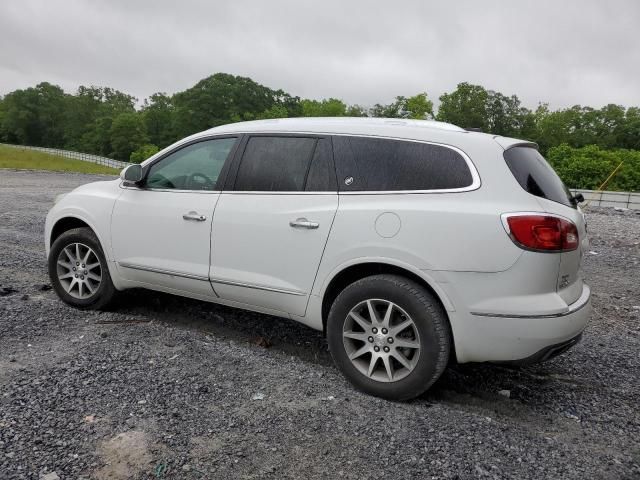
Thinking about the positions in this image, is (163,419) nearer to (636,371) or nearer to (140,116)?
(636,371)

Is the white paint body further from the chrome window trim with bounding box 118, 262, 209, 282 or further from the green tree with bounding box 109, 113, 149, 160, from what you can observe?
the green tree with bounding box 109, 113, 149, 160

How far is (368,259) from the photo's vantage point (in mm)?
3375

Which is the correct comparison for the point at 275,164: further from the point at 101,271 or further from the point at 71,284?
the point at 71,284

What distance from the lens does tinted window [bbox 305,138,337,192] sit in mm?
3654

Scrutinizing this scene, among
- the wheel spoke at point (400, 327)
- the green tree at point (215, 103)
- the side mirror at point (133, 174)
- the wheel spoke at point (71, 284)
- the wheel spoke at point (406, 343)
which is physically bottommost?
the wheel spoke at point (71, 284)

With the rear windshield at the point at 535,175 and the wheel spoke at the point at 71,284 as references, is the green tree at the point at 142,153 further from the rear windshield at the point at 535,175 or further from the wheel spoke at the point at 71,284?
the rear windshield at the point at 535,175

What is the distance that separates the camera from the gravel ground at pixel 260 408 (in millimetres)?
2713

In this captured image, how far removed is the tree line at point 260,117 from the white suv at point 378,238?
27.7 m

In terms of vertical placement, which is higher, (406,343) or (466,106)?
(466,106)

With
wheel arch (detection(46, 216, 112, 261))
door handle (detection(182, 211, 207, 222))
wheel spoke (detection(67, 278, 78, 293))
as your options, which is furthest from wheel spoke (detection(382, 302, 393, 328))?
wheel spoke (detection(67, 278, 78, 293))

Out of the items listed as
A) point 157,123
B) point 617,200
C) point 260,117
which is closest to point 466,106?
point 260,117

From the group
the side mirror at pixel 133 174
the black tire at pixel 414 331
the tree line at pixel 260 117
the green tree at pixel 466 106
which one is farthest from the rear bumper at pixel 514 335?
the green tree at pixel 466 106

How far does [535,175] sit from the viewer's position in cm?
333

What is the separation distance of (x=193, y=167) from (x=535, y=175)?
8.66 feet
